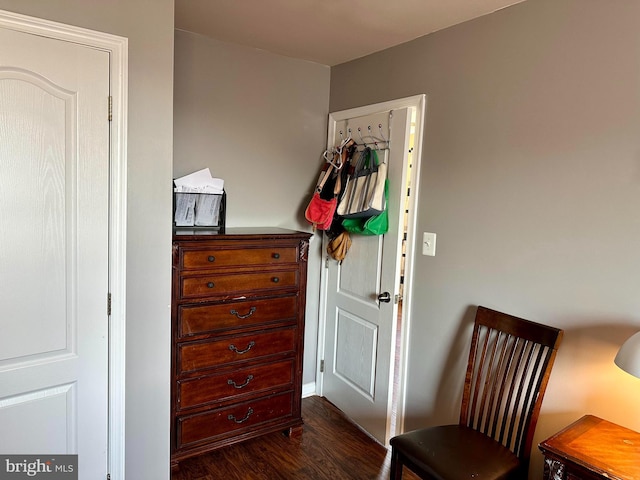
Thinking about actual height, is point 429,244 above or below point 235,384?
above

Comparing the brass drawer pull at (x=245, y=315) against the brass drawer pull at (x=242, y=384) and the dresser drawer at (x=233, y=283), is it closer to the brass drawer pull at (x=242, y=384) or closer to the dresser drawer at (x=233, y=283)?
the dresser drawer at (x=233, y=283)

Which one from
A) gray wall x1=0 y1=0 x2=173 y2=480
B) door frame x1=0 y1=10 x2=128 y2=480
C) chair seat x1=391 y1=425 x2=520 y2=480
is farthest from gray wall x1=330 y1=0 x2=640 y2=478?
door frame x1=0 y1=10 x2=128 y2=480

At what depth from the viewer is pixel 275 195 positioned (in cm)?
295

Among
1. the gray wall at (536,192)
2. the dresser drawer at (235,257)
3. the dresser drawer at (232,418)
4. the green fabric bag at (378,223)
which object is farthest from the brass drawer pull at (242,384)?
the green fabric bag at (378,223)

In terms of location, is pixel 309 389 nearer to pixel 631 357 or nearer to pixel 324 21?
pixel 631 357

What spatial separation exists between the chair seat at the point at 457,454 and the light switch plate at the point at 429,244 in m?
0.87

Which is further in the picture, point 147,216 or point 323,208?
point 323,208

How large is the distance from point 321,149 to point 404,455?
2.00 metres

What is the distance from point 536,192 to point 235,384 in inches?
71.8

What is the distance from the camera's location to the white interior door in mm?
1576

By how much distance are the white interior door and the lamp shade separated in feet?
6.14

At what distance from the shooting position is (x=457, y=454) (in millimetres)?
1777

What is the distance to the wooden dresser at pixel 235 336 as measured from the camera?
2279mm

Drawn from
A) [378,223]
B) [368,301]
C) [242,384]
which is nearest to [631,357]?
[378,223]
